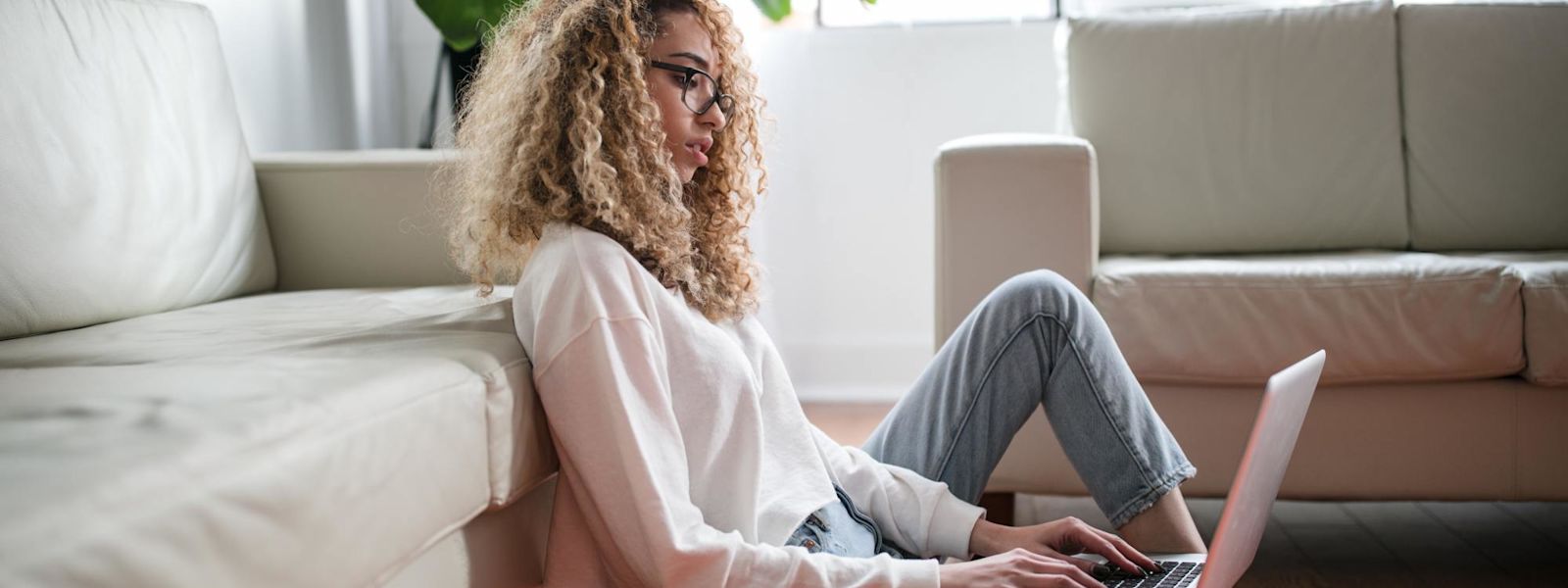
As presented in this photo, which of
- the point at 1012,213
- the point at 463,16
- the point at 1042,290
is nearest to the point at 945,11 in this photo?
the point at 463,16

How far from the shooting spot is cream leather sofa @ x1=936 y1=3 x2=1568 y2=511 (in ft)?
6.18

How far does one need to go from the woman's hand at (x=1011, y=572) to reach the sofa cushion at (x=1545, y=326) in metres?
1.08

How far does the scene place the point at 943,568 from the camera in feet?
3.47

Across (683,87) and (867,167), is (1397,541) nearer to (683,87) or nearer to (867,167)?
(683,87)

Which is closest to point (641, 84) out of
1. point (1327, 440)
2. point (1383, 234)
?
point (1327, 440)

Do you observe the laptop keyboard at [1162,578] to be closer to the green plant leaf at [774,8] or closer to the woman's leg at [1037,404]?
the woman's leg at [1037,404]

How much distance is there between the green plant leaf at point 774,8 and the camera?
3018 millimetres

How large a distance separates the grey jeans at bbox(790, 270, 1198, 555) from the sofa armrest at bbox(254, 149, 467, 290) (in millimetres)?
813

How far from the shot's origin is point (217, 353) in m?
1.19

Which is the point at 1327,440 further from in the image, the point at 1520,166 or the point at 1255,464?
the point at 1255,464

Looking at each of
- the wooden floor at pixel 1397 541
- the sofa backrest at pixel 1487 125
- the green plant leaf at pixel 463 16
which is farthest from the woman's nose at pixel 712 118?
the sofa backrest at pixel 1487 125

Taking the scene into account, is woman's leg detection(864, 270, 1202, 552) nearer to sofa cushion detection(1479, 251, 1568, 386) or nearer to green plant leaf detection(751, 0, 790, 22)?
sofa cushion detection(1479, 251, 1568, 386)

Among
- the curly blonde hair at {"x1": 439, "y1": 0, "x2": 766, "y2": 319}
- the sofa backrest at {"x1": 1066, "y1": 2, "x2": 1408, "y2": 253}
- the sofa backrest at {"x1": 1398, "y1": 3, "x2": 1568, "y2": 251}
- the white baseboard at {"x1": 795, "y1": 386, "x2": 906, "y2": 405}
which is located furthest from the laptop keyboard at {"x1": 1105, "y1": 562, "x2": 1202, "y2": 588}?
the white baseboard at {"x1": 795, "y1": 386, "x2": 906, "y2": 405}

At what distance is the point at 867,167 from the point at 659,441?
2.34 meters
